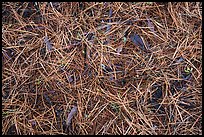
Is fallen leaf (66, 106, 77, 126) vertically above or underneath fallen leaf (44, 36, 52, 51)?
underneath

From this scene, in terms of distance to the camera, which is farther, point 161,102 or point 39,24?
point 39,24

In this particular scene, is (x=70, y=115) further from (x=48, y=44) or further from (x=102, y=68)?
(x=48, y=44)

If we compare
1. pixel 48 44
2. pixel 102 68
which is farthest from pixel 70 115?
pixel 48 44

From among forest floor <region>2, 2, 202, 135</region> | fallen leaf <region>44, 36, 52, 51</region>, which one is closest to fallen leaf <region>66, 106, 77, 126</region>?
forest floor <region>2, 2, 202, 135</region>

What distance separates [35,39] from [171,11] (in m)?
0.92

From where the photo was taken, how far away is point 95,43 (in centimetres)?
190

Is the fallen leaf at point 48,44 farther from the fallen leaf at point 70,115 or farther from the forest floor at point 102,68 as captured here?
the fallen leaf at point 70,115

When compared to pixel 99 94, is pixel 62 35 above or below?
above

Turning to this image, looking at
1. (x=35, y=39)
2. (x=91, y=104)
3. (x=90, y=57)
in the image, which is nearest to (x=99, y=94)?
(x=91, y=104)

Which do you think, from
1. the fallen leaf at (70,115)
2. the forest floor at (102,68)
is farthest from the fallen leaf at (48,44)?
the fallen leaf at (70,115)

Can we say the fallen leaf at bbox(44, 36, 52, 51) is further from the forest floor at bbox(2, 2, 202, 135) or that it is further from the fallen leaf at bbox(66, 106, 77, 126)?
the fallen leaf at bbox(66, 106, 77, 126)

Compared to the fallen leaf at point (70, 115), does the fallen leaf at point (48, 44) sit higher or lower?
higher

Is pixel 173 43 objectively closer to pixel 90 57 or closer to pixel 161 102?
pixel 161 102

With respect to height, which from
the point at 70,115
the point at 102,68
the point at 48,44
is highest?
the point at 48,44
